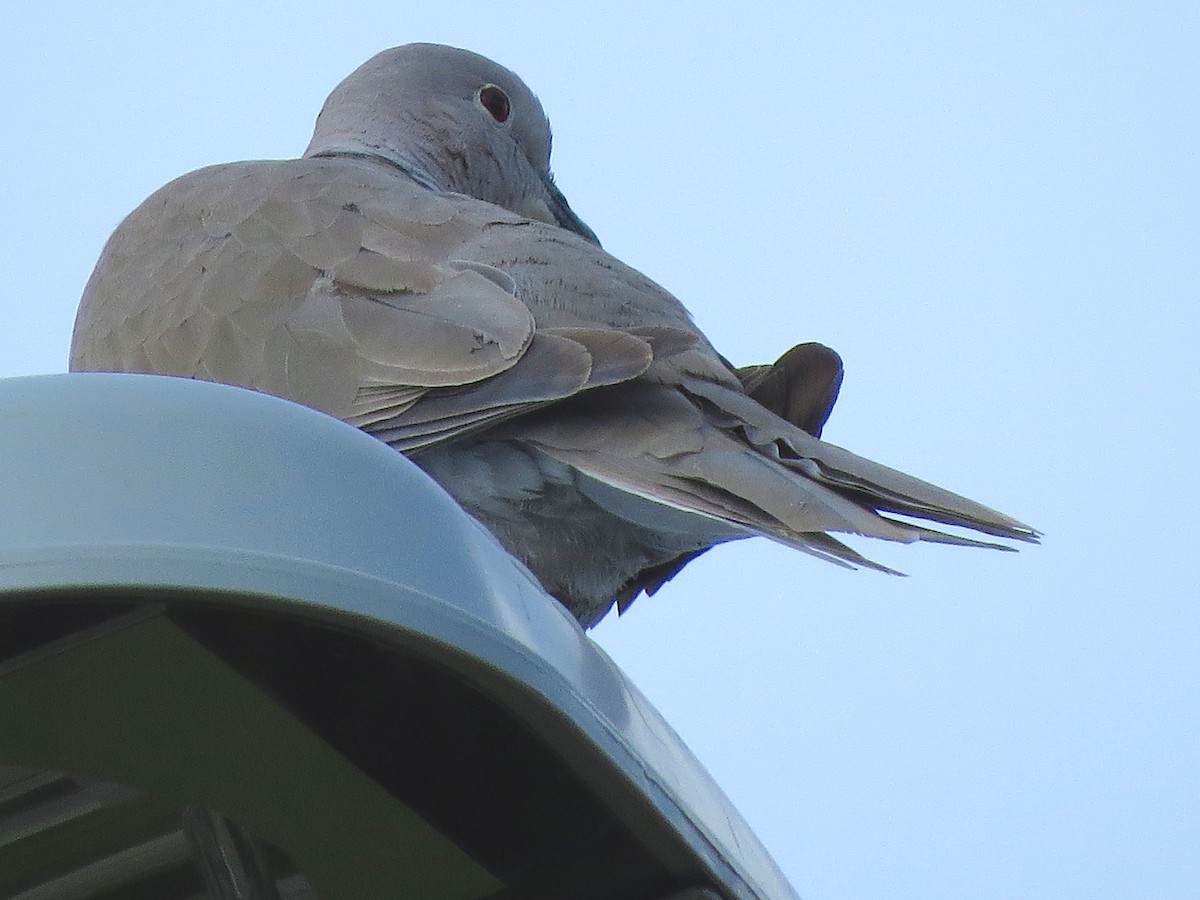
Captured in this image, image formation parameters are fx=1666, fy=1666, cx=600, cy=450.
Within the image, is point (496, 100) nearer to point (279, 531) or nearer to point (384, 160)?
point (384, 160)

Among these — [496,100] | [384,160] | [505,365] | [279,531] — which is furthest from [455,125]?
[279,531]

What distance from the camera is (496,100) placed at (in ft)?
14.2

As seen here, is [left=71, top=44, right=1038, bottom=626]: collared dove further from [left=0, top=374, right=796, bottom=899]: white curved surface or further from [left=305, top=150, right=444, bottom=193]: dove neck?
[left=0, top=374, right=796, bottom=899]: white curved surface

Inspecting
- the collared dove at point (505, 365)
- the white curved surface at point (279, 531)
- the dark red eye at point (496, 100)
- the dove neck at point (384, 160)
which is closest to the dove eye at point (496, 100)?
the dark red eye at point (496, 100)

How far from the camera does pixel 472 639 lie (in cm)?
74

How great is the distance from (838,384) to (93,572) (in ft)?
7.11

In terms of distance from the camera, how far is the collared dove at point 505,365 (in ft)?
7.20

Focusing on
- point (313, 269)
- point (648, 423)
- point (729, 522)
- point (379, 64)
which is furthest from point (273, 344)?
point (379, 64)

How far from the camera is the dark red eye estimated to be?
4.32m

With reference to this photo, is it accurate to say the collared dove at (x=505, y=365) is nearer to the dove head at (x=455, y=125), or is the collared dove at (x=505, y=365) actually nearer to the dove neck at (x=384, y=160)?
the dove neck at (x=384, y=160)

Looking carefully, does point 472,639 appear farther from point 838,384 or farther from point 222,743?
point 838,384

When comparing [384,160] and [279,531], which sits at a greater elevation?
[384,160]

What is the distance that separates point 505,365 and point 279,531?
159cm

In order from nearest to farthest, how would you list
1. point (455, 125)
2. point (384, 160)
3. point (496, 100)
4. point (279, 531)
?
point (279, 531)
point (384, 160)
point (455, 125)
point (496, 100)
